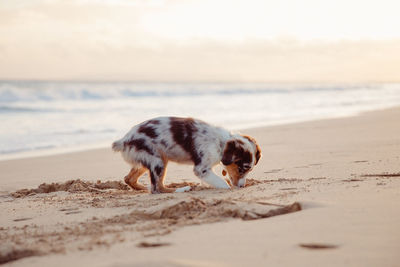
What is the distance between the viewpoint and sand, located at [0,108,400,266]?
11.0 ft

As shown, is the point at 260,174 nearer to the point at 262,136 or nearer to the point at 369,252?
the point at 369,252

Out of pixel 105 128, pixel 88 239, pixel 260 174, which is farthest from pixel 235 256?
pixel 105 128

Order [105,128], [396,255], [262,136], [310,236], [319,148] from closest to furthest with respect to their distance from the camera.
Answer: [396,255] < [310,236] < [319,148] < [262,136] < [105,128]

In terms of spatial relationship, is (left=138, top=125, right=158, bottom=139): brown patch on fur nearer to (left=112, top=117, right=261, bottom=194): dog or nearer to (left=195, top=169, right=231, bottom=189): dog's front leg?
(left=112, top=117, right=261, bottom=194): dog

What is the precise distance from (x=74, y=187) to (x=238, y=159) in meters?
2.54

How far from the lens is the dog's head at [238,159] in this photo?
22.3 ft

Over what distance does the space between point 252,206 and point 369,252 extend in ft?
5.51

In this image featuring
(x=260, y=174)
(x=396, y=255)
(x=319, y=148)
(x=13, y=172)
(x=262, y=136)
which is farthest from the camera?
(x=262, y=136)

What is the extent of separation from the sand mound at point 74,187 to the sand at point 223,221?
16mm

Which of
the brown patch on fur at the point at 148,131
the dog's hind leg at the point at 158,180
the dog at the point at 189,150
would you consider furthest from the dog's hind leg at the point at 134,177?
the brown patch on fur at the point at 148,131

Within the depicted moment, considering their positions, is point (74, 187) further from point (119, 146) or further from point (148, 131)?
point (148, 131)

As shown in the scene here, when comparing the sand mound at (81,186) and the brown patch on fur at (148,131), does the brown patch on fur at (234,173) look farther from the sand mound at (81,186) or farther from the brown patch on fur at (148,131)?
the brown patch on fur at (148,131)

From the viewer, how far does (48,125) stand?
18.7 m

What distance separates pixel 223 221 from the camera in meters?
4.35
